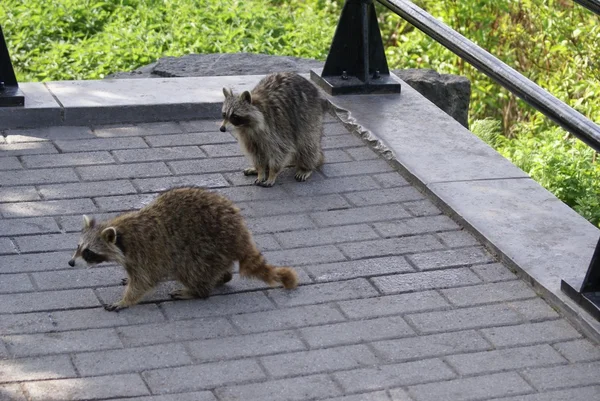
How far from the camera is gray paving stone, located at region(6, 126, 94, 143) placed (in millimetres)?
6645

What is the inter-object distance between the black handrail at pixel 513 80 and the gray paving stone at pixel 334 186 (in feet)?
3.01

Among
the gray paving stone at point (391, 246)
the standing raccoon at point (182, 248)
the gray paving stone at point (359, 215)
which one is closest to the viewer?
the standing raccoon at point (182, 248)

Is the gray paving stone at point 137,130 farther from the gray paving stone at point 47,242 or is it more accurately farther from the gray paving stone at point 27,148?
the gray paving stone at point 47,242

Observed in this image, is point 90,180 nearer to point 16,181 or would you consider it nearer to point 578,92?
point 16,181

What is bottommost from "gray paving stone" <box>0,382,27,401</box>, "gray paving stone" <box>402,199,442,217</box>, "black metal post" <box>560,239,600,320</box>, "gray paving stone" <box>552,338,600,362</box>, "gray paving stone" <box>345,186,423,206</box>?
"gray paving stone" <box>0,382,27,401</box>

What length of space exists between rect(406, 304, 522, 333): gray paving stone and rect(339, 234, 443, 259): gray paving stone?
63 centimetres

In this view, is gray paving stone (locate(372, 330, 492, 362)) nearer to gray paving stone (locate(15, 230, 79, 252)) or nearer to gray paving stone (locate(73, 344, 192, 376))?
gray paving stone (locate(73, 344, 192, 376))

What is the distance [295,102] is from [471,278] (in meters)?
1.83

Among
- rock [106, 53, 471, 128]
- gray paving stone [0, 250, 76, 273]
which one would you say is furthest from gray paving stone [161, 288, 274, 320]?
rock [106, 53, 471, 128]

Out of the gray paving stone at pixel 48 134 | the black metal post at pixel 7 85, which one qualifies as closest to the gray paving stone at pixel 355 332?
the gray paving stone at pixel 48 134

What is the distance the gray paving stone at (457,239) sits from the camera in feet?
18.6

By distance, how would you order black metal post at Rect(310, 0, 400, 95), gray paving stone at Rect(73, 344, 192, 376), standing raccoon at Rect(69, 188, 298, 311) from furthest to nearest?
black metal post at Rect(310, 0, 400, 95) < standing raccoon at Rect(69, 188, 298, 311) < gray paving stone at Rect(73, 344, 192, 376)

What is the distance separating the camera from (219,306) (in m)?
5.02

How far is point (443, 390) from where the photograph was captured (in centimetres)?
436
